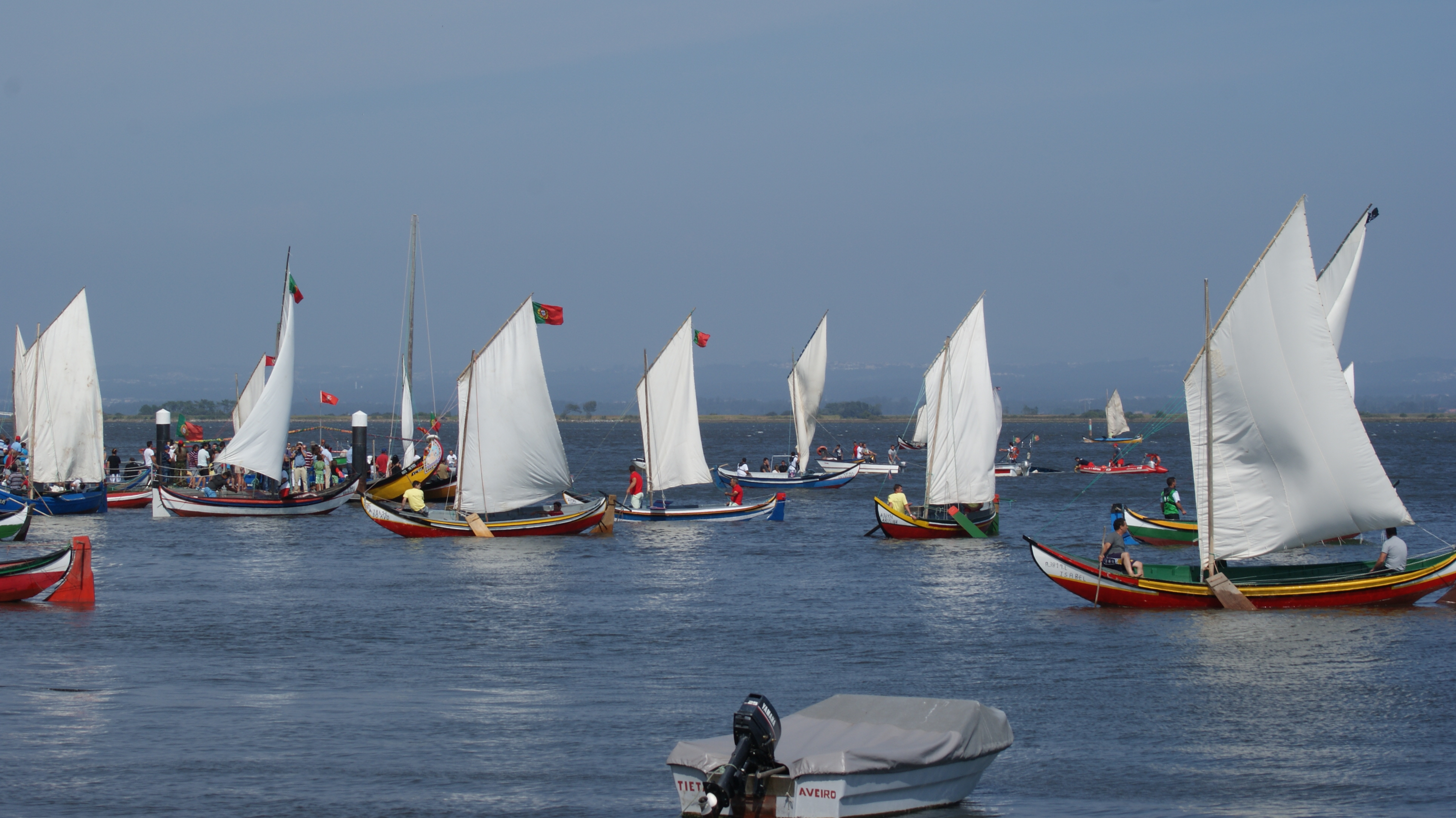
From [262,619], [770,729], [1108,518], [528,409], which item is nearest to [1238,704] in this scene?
[770,729]

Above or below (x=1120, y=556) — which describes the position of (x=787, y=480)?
above

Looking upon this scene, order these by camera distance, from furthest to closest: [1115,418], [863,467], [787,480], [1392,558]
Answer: [1115,418] < [863,467] < [787,480] < [1392,558]

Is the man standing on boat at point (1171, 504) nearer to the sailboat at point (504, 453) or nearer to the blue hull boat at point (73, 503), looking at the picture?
the sailboat at point (504, 453)

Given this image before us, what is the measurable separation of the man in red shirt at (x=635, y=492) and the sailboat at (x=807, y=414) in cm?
2323

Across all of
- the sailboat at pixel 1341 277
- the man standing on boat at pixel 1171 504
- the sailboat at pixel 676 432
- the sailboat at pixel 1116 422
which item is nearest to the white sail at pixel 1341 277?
the sailboat at pixel 1341 277

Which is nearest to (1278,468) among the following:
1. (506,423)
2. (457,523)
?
(506,423)

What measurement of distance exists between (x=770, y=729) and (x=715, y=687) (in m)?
8.61

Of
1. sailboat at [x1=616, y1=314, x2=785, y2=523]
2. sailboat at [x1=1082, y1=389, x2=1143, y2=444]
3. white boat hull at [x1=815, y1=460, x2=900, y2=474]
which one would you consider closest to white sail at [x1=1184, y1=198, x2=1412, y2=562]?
sailboat at [x1=616, y1=314, x2=785, y2=523]

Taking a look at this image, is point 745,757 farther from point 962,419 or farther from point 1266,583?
point 962,419

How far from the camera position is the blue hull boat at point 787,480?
78688 mm

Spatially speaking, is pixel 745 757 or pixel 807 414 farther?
pixel 807 414

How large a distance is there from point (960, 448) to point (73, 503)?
36.2 meters

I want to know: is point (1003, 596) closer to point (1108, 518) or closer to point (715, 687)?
point (715, 687)

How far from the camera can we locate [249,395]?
212 feet
